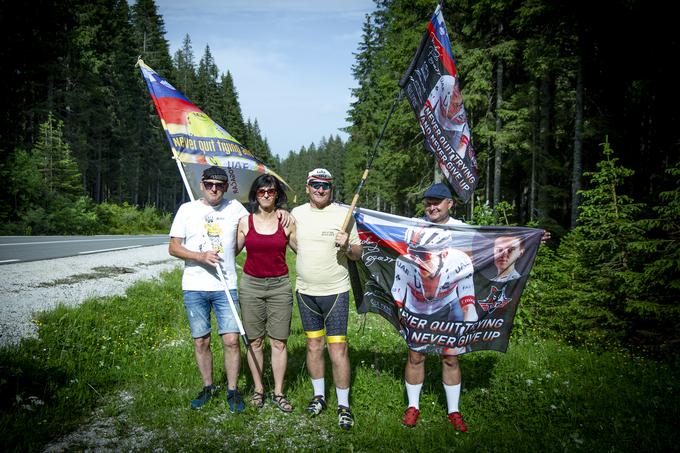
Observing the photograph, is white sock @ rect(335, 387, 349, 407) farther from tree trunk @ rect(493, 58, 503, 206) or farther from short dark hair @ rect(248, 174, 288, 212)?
tree trunk @ rect(493, 58, 503, 206)

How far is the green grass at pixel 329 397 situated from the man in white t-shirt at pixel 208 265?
554 mm

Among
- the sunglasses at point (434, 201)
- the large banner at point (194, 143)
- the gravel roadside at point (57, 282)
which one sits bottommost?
the gravel roadside at point (57, 282)

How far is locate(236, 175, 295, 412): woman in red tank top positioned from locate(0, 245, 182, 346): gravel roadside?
10.5ft

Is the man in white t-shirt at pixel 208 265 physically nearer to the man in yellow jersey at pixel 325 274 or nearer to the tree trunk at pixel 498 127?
the man in yellow jersey at pixel 325 274

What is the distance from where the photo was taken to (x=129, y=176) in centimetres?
4450

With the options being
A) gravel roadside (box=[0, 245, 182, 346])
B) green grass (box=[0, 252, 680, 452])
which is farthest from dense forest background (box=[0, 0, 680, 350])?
gravel roadside (box=[0, 245, 182, 346])

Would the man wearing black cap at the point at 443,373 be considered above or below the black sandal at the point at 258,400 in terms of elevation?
above

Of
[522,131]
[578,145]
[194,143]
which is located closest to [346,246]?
[194,143]

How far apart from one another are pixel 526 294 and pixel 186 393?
236 inches

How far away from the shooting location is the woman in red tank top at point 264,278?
4051 mm

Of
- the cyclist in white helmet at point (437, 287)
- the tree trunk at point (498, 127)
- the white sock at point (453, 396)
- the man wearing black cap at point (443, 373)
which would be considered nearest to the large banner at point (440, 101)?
the man wearing black cap at point (443, 373)

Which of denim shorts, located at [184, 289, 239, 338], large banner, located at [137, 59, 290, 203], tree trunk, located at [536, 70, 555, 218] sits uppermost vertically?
tree trunk, located at [536, 70, 555, 218]

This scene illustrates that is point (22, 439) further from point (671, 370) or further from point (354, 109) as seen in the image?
point (354, 109)

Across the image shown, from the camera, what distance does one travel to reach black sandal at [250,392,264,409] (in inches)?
168
